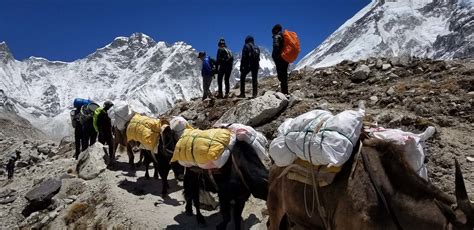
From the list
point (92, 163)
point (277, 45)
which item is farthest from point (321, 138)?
point (92, 163)

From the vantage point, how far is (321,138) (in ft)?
14.5

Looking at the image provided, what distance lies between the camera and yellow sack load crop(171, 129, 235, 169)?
694 centimetres

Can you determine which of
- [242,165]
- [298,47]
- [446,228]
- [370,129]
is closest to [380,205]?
[446,228]

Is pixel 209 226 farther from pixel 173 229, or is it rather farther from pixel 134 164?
pixel 134 164

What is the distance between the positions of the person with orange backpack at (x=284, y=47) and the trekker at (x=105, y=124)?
4.84m

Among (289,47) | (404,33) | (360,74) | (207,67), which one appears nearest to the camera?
(289,47)

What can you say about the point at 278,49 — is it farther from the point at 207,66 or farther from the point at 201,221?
the point at 207,66

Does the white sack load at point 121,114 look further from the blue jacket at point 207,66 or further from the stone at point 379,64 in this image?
the stone at point 379,64

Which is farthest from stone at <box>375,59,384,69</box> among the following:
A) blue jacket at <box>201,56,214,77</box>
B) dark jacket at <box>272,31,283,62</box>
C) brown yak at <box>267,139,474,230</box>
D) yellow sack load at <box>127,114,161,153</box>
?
brown yak at <box>267,139,474,230</box>

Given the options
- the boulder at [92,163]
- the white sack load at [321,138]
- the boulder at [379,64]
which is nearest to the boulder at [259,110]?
the boulder at [92,163]

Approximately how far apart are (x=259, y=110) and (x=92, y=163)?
4842mm

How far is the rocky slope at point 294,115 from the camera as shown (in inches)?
324

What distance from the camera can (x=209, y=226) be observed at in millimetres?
8086

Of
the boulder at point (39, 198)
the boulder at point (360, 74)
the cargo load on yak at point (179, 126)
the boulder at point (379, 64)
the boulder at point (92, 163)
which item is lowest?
the boulder at point (39, 198)
